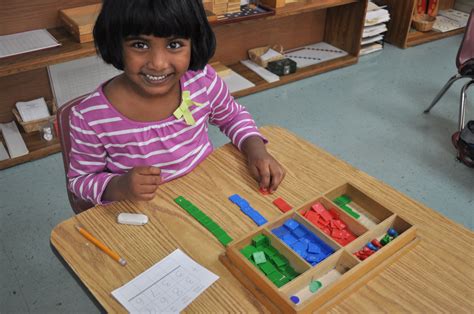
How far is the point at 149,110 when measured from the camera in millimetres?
1114

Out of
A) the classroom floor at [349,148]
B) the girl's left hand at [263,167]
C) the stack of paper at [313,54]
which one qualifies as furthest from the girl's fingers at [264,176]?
the stack of paper at [313,54]

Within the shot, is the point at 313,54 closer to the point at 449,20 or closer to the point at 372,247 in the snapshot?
the point at 449,20

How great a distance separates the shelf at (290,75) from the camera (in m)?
2.92

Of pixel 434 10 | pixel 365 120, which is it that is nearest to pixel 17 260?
pixel 365 120

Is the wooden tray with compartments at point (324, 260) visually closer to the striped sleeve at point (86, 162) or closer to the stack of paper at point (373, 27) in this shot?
the striped sleeve at point (86, 162)

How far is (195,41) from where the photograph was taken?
1.06 metres

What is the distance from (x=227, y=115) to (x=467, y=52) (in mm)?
1801

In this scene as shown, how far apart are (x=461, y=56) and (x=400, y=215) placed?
1895 millimetres

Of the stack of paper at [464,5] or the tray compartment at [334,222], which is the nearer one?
the tray compartment at [334,222]

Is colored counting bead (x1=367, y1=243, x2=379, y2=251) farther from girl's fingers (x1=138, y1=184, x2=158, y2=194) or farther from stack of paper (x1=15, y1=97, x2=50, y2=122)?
stack of paper (x1=15, y1=97, x2=50, y2=122)

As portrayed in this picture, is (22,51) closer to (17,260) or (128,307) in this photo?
(17,260)

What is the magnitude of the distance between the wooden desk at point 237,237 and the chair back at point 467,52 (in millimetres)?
1616

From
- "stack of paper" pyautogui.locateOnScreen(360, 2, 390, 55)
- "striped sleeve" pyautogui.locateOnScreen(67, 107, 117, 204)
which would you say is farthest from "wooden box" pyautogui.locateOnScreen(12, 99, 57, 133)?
"stack of paper" pyautogui.locateOnScreen(360, 2, 390, 55)

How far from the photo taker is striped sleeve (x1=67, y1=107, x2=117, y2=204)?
1044 millimetres
